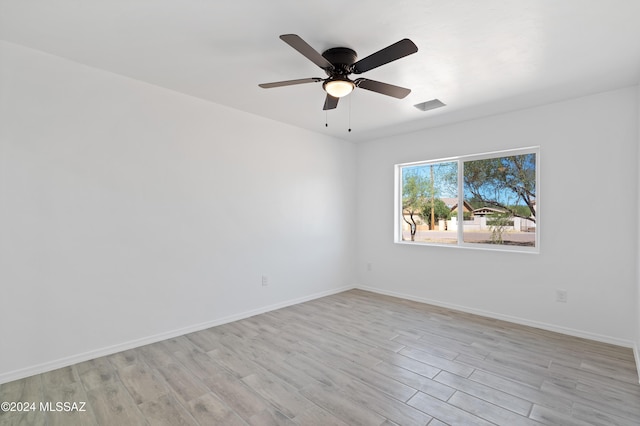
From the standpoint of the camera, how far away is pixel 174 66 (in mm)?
2625

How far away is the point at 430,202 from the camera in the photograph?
4570 mm

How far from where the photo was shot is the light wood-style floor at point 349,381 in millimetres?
1919

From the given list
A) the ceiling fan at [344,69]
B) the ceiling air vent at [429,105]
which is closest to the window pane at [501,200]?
the ceiling air vent at [429,105]

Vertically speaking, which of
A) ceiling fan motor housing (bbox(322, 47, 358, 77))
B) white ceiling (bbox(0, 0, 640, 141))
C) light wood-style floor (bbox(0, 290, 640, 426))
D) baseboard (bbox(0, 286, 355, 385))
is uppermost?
white ceiling (bbox(0, 0, 640, 141))

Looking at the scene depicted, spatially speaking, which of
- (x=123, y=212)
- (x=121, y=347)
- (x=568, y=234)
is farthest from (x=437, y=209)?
(x=121, y=347)

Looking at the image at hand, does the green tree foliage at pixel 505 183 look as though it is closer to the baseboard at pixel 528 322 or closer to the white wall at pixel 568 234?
the white wall at pixel 568 234

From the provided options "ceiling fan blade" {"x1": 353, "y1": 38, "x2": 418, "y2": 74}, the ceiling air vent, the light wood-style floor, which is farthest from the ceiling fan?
the light wood-style floor

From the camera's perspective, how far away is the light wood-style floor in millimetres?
1919

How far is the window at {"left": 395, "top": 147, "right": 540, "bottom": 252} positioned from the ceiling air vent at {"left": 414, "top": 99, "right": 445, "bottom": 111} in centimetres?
96

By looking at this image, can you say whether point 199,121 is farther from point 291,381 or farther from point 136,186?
point 291,381

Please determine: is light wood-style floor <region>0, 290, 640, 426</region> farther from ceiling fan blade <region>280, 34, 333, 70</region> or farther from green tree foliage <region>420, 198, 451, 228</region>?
ceiling fan blade <region>280, 34, 333, 70</region>

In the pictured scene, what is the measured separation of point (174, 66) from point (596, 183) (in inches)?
165

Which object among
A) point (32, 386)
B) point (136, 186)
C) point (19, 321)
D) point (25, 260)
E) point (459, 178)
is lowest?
point (32, 386)

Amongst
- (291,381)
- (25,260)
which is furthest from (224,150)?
(291,381)
